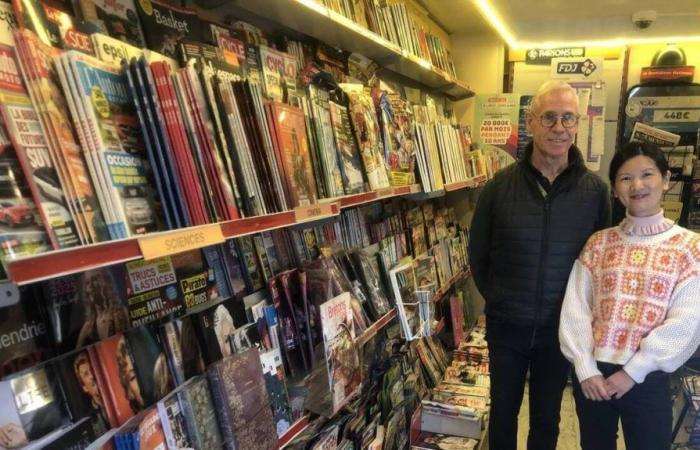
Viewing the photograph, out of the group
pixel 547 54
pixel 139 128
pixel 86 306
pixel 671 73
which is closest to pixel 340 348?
pixel 86 306

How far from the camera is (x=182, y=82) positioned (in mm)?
812

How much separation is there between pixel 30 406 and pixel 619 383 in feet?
5.45

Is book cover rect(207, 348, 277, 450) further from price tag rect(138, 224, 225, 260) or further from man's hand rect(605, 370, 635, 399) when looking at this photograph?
man's hand rect(605, 370, 635, 399)

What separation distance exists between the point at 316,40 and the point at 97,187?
129cm

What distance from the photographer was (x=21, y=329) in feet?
2.59

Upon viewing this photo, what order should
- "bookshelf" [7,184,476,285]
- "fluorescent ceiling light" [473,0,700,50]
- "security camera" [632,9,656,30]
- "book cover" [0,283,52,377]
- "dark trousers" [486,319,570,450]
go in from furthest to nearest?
"fluorescent ceiling light" [473,0,700,50]
"security camera" [632,9,656,30]
"dark trousers" [486,319,570,450]
"book cover" [0,283,52,377]
"bookshelf" [7,184,476,285]

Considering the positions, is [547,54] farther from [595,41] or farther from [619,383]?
[619,383]

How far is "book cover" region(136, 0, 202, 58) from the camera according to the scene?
1.02 meters

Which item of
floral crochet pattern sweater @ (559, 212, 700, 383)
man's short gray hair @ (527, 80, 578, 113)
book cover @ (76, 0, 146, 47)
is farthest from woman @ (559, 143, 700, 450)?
book cover @ (76, 0, 146, 47)

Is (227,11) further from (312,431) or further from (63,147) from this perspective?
(312,431)

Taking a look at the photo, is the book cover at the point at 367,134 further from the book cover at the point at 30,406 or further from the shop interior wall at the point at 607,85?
the shop interior wall at the point at 607,85

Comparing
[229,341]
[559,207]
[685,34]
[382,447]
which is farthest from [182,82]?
[685,34]

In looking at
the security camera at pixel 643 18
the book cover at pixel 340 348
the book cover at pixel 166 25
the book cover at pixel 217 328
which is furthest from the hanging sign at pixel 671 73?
the book cover at pixel 217 328

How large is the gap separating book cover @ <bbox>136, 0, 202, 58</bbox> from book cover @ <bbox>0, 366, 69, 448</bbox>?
29.5 inches
